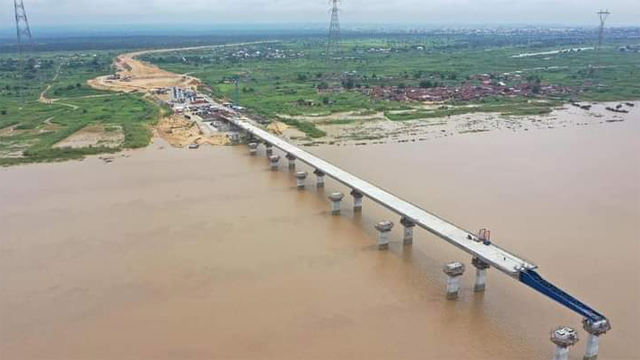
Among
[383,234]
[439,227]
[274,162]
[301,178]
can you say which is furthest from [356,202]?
[274,162]

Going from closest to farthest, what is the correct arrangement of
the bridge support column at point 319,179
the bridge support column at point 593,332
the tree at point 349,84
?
the bridge support column at point 593,332, the bridge support column at point 319,179, the tree at point 349,84

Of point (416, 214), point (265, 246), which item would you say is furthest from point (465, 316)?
point (265, 246)

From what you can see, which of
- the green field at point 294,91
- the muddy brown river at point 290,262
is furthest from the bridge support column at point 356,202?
the green field at point 294,91

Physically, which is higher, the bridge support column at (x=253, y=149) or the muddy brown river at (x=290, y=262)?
the bridge support column at (x=253, y=149)

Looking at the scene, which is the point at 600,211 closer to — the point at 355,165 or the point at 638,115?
the point at 355,165

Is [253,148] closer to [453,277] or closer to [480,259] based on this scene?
[453,277]

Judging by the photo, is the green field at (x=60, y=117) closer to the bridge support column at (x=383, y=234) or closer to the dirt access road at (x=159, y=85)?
the dirt access road at (x=159, y=85)
